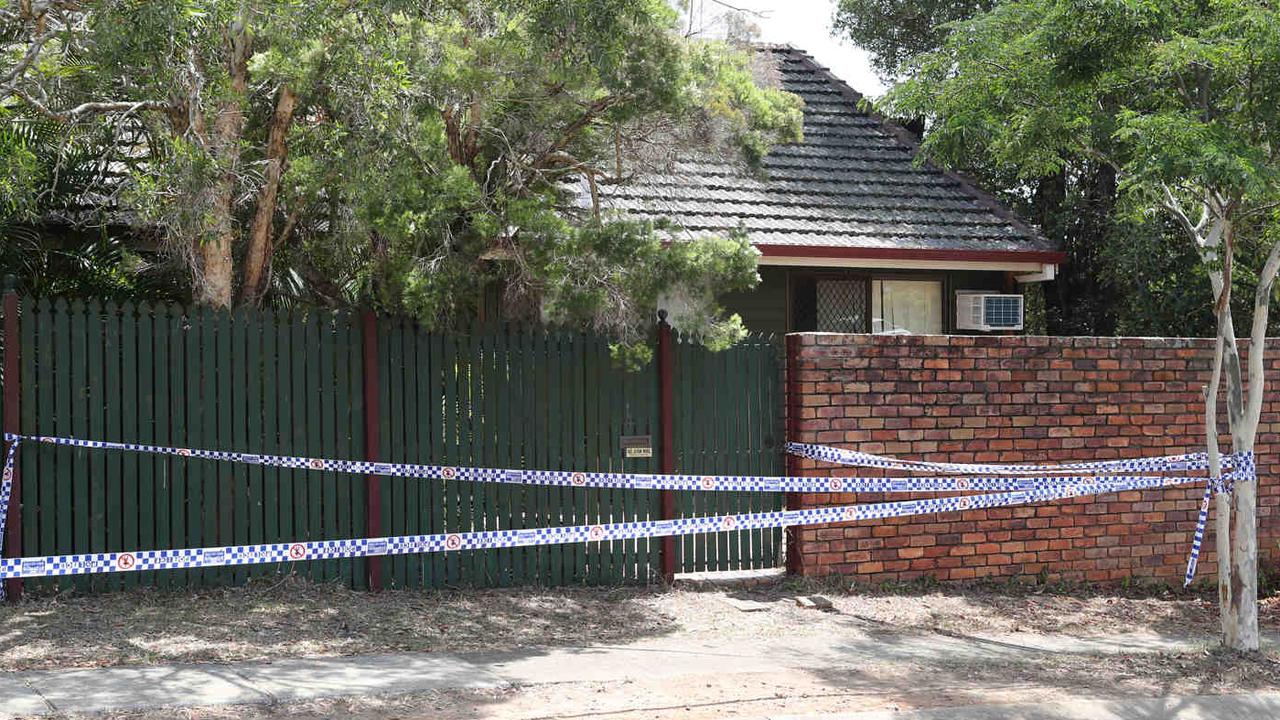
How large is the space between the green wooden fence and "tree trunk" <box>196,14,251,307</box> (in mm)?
434

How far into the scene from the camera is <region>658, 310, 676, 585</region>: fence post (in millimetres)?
9219

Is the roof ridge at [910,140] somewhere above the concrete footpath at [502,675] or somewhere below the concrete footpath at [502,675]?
above

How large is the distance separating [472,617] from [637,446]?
1.76m

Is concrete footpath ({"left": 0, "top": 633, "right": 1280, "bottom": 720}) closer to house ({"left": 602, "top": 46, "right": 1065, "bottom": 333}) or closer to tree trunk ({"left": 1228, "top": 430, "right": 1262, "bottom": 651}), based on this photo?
tree trunk ({"left": 1228, "top": 430, "right": 1262, "bottom": 651})

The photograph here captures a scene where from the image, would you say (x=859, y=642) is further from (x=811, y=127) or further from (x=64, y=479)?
(x=811, y=127)

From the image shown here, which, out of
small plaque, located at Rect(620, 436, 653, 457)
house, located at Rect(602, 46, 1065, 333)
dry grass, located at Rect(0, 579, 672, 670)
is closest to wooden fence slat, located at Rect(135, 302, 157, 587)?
dry grass, located at Rect(0, 579, 672, 670)

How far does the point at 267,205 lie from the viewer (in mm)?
8672

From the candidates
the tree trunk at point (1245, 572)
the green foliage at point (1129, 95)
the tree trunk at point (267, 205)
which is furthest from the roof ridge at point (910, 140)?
the tree trunk at point (267, 205)

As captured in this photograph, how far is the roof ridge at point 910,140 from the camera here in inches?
555

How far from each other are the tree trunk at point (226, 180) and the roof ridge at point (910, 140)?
668cm

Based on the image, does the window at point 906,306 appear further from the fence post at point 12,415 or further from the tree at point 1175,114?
the fence post at point 12,415

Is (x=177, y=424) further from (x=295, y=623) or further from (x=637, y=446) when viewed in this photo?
(x=637, y=446)

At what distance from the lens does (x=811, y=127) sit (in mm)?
15211

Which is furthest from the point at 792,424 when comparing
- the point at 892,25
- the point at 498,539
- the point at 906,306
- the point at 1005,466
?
Result: the point at 892,25
